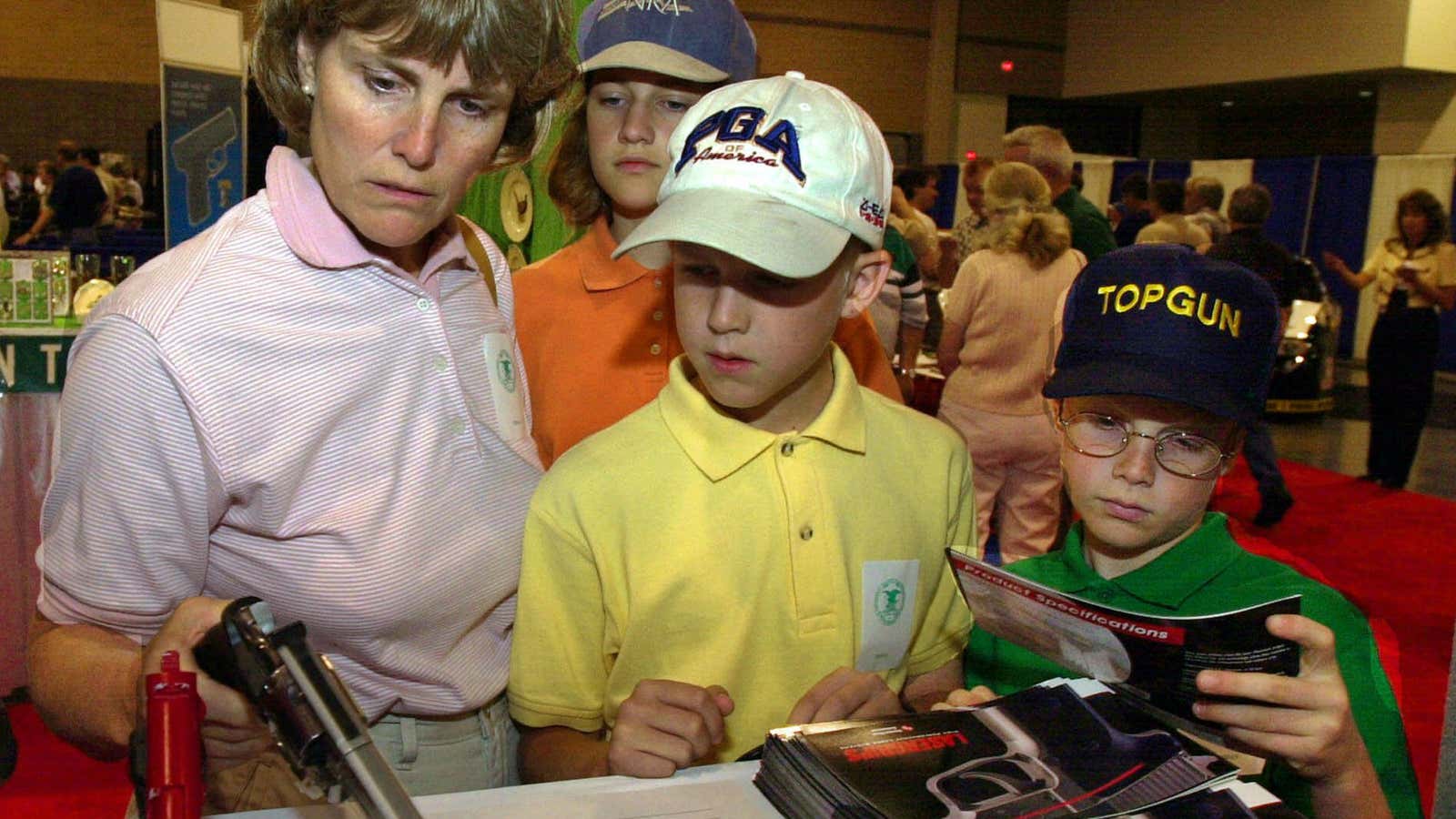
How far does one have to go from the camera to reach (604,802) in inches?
39.9

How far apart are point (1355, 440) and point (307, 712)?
10251 millimetres

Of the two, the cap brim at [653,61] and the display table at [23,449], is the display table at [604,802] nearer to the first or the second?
the cap brim at [653,61]

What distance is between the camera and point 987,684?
1506 mm

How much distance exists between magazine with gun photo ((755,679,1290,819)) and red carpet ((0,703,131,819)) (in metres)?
2.68

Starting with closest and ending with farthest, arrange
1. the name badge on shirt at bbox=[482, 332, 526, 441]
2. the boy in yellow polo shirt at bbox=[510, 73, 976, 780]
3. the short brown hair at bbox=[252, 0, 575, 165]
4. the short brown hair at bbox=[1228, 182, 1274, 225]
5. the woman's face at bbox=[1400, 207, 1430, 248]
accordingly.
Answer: the short brown hair at bbox=[252, 0, 575, 165] < the boy in yellow polo shirt at bbox=[510, 73, 976, 780] < the name badge on shirt at bbox=[482, 332, 526, 441] < the short brown hair at bbox=[1228, 182, 1274, 225] < the woman's face at bbox=[1400, 207, 1430, 248]

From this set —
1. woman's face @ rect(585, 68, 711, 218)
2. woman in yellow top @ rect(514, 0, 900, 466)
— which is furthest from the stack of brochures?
woman's face @ rect(585, 68, 711, 218)

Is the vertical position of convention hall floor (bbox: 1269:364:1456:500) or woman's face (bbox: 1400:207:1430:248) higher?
woman's face (bbox: 1400:207:1430:248)

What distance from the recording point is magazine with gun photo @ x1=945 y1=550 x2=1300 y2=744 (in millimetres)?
938

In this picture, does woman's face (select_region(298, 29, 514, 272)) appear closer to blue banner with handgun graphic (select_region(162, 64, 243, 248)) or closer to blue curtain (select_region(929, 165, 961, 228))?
blue banner with handgun graphic (select_region(162, 64, 243, 248))

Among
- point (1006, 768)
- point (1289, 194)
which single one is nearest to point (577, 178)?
point (1006, 768)

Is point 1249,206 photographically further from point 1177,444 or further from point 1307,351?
point 1177,444

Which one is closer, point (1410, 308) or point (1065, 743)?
point (1065, 743)

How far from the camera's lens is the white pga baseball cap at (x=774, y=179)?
4.14ft

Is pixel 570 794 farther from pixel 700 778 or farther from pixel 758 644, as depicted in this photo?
pixel 758 644
